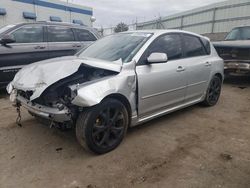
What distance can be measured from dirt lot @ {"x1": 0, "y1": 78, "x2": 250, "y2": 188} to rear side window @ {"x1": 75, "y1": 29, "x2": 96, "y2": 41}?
348 cm

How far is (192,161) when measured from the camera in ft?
9.62

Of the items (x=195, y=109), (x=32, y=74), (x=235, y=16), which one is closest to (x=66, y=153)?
(x=32, y=74)

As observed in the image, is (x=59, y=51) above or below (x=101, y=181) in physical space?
above

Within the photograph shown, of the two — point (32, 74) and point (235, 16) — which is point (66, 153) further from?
point (235, 16)

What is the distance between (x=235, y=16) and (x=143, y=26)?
10.3m

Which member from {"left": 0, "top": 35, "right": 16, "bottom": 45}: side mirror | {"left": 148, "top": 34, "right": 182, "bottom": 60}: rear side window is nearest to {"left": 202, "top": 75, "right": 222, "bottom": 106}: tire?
{"left": 148, "top": 34, "right": 182, "bottom": 60}: rear side window

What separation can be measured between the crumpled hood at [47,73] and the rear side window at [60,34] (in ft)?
10.6

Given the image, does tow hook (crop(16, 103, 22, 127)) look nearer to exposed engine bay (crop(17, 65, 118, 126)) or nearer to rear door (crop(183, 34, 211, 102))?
exposed engine bay (crop(17, 65, 118, 126))

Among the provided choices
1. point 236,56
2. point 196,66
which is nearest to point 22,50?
point 196,66

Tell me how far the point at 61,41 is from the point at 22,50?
1142mm

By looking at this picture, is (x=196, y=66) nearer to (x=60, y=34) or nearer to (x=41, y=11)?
(x=60, y=34)

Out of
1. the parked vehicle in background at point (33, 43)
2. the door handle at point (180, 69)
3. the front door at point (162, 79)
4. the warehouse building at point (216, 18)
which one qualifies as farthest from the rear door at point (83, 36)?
the warehouse building at point (216, 18)

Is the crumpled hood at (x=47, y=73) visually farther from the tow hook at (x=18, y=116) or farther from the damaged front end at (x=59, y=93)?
the tow hook at (x=18, y=116)

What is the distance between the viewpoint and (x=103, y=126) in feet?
9.91
